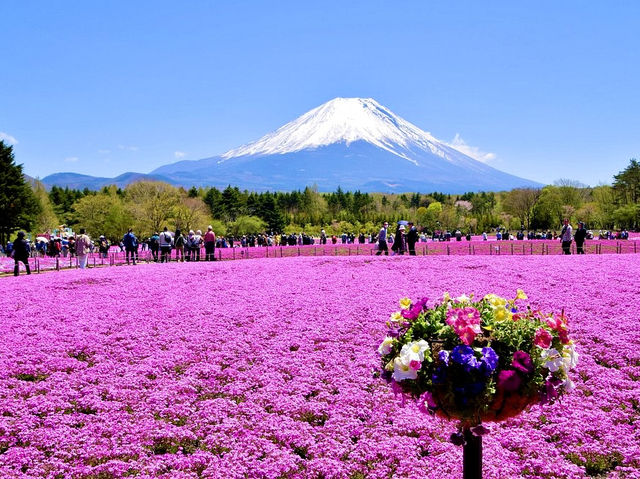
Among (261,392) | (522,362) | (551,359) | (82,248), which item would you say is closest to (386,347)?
(522,362)

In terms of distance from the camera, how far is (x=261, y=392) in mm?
9508

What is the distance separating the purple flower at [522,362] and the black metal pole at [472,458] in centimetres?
96

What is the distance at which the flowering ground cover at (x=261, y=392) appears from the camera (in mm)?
7094

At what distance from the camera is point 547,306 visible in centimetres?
1492

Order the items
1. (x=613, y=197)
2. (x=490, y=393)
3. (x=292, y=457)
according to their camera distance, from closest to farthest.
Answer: (x=490, y=393)
(x=292, y=457)
(x=613, y=197)

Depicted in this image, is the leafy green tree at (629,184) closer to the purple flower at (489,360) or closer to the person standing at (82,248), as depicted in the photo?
the person standing at (82,248)

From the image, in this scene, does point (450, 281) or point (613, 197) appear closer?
point (450, 281)

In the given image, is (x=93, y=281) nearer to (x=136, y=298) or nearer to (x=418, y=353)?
(x=136, y=298)

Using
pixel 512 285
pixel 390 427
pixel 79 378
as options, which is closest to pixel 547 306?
pixel 512 285

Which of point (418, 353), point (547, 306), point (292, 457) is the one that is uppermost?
point (418, 353)

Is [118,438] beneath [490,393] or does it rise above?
beneath

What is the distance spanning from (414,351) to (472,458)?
142cm

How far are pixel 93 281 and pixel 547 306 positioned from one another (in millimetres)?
17401

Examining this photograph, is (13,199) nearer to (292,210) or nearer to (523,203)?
(292,210)
